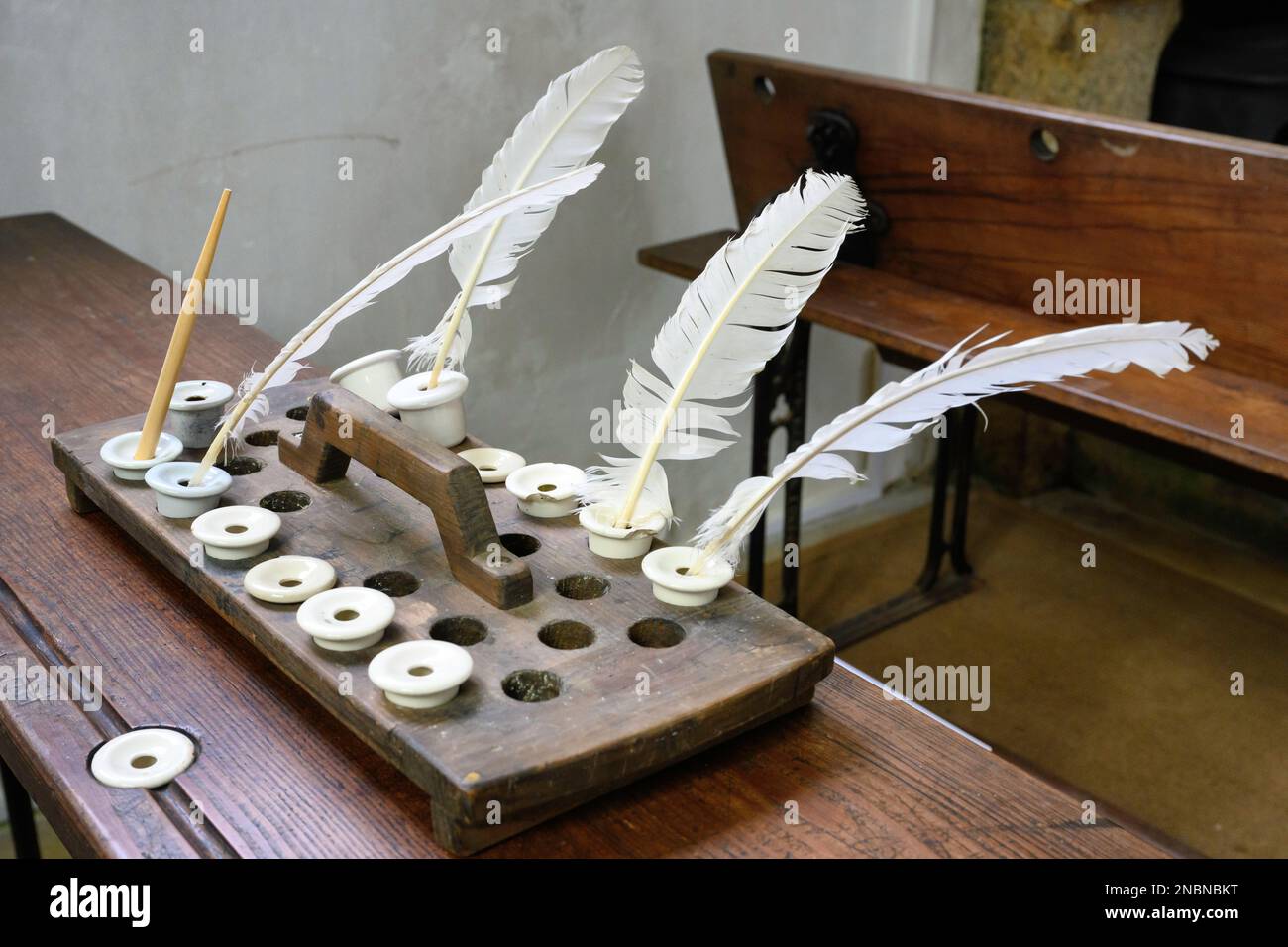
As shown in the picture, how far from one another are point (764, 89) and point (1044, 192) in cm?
70

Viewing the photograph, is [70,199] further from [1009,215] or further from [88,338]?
[1009,215]

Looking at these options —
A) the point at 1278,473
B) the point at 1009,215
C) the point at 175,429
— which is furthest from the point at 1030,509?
the point at 175,429

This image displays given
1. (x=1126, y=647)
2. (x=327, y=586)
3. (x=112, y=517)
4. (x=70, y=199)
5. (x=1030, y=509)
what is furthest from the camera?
(x=1030, y=509)

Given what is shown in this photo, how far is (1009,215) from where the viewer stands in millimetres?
2488

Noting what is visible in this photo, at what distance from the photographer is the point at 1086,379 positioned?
7.05 ft

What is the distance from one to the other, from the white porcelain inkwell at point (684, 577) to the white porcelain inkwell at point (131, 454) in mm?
500

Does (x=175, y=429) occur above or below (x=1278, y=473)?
above

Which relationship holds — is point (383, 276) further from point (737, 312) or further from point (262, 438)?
point (737, 312)

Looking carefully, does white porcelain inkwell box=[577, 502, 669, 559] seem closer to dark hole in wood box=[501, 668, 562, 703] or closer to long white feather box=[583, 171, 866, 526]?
long white feather box=[583, 171, 866, 526]


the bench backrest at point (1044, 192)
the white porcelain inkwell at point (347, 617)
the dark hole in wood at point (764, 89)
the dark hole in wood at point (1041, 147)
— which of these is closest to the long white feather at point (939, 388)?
the white porcelain inkwell at point (347, 617)

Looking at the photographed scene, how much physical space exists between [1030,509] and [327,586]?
129 inches

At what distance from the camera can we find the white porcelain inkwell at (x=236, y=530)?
1118 mm

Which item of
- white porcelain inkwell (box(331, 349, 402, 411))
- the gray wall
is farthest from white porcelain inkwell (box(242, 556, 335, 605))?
the gray wall
